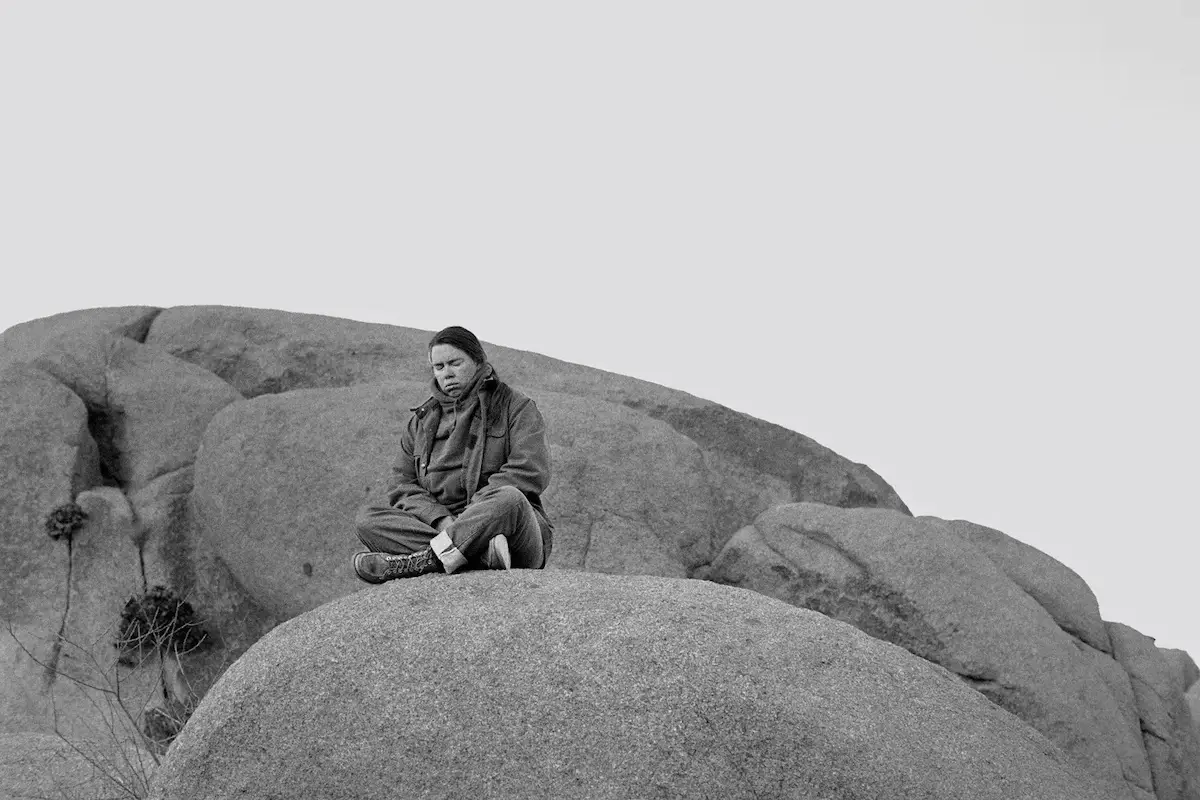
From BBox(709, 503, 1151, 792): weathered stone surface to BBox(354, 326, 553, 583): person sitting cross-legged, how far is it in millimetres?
5031

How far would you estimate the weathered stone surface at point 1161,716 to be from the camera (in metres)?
12.8

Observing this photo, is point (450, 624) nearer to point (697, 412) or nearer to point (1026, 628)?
point (1026, 628)

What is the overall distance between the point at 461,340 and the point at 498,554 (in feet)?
4.77

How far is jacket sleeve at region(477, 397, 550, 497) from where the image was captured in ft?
27.0

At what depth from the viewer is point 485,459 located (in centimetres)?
841

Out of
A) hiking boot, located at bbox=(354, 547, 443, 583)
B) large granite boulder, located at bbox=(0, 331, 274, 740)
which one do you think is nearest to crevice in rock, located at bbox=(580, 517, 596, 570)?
large granite boulder, located at bbox=(0, 331, 274, 740)

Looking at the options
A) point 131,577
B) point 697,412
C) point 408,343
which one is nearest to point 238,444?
point 131,577

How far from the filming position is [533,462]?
8312mm

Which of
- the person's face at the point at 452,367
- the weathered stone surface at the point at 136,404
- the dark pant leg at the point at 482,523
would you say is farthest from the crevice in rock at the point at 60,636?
the dark pant leg at the point at 482,523

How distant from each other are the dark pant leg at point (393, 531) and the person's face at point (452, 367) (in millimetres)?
896

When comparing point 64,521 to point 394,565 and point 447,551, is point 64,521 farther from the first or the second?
point 447,551

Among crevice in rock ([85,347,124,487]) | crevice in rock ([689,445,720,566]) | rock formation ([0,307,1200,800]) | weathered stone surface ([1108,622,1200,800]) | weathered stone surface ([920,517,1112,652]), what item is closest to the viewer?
rock formation ([0,307,1200,800])

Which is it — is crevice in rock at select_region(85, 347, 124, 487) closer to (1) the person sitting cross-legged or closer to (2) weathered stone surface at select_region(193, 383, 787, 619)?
(2) weathered stone surface at select_region(193, 383, 787, 619)

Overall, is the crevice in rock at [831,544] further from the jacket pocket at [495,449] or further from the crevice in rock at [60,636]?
the crevice in rock at [60,636]
